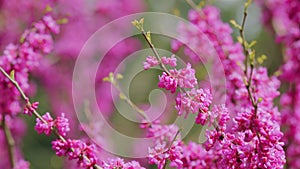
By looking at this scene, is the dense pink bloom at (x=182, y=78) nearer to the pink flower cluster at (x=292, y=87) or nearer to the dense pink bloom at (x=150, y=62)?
the dense pink bloom at (x=150, y=62)

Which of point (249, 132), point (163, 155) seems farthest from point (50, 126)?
point (249, 132)

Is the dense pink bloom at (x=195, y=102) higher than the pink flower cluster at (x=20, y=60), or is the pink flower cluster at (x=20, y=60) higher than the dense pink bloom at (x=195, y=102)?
the pink flower cluster at (x=20, y=60)

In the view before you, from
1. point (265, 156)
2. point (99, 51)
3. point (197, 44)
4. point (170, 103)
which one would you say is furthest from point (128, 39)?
point (265, 156)

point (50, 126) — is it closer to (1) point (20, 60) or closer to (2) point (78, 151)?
(2) point (78, 151)

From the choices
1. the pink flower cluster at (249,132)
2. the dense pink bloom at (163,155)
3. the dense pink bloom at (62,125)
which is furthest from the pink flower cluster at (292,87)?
the dense pink bloom at (62,125)

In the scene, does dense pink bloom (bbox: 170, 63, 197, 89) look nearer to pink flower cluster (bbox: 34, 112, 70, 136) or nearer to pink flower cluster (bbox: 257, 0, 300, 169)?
pink flower cluster (bbox: 34, 112, 70, 136)

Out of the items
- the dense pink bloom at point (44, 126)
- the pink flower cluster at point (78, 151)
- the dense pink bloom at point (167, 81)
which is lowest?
the pink flower cluster at point (78, 151)

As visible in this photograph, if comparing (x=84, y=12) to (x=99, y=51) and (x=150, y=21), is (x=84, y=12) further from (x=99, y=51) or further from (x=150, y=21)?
(x=150, y=21)

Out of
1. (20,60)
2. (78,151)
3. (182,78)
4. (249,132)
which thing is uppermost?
(20,60)

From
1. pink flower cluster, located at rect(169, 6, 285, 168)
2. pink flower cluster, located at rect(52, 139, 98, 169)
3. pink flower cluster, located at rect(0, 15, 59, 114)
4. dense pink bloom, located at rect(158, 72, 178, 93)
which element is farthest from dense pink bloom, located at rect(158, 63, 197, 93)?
pink flower cluster, located at rect(0, 15, 59, 114)

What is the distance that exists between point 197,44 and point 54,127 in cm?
82

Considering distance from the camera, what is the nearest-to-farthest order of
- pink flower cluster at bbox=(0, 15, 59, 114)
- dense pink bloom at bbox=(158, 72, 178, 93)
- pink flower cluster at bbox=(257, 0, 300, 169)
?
dense pink bloom at bbox=(158, 72, 178, 93) < pink flower cluster at bbox=(0, 15, 59, 114) < pink flower cluster at bbox=(257, 0, 300, 169)

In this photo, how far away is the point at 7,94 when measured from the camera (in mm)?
2137

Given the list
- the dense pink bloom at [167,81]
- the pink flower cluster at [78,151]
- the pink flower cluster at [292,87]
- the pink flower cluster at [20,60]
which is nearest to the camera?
the dense pink bloom at [167,81]
